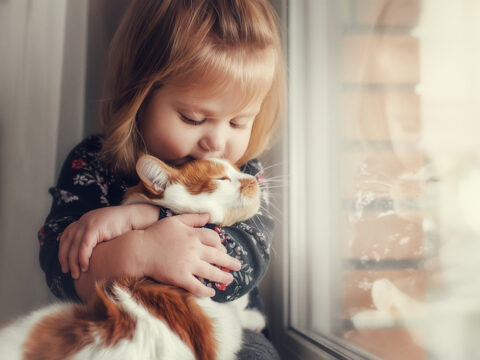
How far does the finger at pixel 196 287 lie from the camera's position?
19.8 inches

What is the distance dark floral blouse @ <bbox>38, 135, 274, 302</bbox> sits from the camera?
1.85 ft

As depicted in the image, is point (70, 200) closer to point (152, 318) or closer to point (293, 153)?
point (152, 318)

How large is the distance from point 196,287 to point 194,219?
0.09m

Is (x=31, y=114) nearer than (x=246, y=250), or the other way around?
(x=246, y=250)

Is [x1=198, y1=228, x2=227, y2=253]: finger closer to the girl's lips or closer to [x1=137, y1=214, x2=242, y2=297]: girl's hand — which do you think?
[x1=137, y1=214, x2=242, y2=297]: girl's hand

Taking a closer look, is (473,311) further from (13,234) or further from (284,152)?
(13,234)

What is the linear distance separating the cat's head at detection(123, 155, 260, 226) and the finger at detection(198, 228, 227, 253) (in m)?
0.03

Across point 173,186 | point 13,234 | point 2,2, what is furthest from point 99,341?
point 2,2

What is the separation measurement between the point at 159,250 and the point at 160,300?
0.07 meters

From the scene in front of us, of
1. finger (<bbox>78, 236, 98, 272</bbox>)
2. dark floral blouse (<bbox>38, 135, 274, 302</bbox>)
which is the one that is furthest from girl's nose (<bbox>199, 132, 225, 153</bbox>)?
finger (<bbox>78, 236, 98, 272</bbox>)

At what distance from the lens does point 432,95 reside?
439 mm

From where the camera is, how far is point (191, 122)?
592mm

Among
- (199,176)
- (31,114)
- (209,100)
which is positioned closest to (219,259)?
(199,176)

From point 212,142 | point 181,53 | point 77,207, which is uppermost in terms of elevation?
point 181,53
